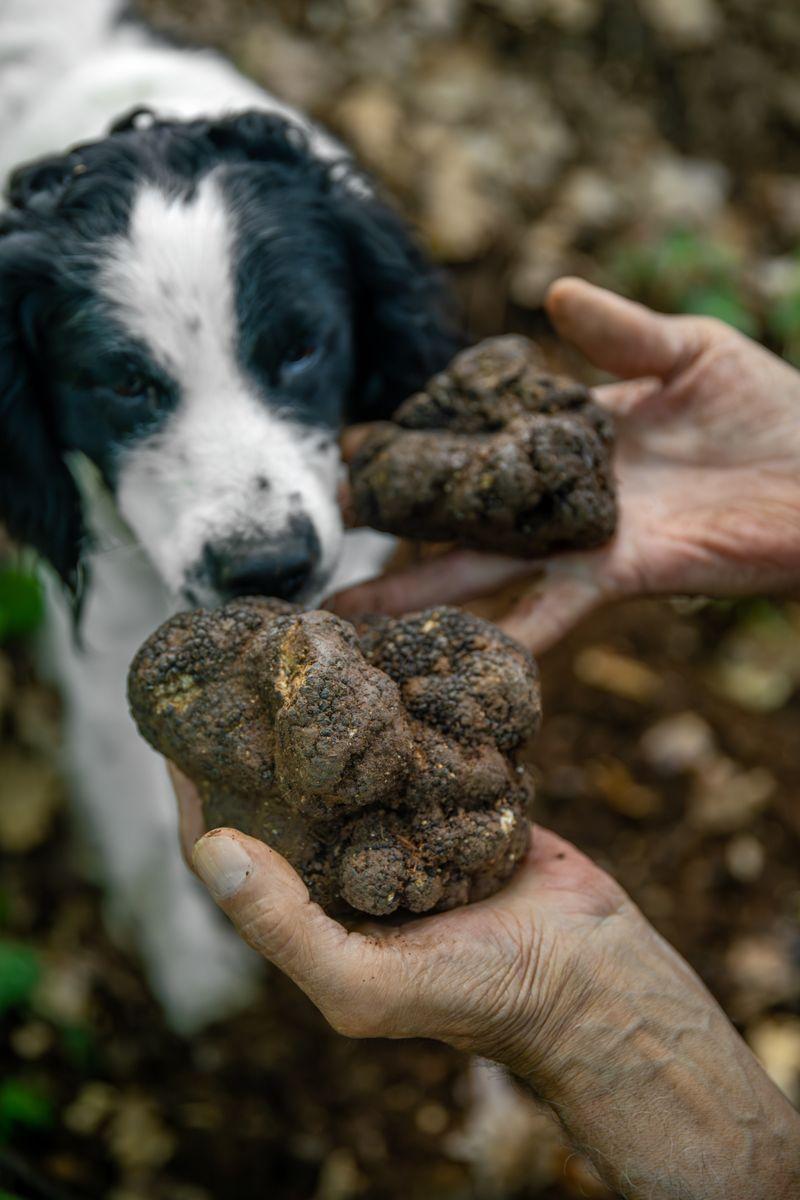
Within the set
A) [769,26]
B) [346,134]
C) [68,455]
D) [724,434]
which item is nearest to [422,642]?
[724,434]

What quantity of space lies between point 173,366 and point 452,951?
1.23 meters

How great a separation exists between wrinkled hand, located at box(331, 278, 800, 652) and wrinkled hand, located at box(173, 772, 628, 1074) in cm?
57

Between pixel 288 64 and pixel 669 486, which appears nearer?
pixel 669 486

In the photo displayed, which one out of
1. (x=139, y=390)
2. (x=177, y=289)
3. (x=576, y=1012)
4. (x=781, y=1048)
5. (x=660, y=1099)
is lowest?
(x=781, y=1048)

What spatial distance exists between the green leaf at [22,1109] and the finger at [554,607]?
1.64 metres

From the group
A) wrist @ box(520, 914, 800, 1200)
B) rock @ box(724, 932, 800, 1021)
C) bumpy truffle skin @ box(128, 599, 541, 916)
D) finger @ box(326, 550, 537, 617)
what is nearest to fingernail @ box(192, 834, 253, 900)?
bumpy truffle skin @ box(128, 599, 541, 916)

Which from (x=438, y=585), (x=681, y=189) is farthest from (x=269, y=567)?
(x=681, y=189)

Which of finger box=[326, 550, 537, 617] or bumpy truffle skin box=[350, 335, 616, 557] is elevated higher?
bumpy truffle skin box=[350, 335, 616, 557]

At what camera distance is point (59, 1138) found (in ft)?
8.40

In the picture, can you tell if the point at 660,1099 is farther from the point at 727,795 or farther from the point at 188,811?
the point at 727,795

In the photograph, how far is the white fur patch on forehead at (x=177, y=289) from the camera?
1970 mm

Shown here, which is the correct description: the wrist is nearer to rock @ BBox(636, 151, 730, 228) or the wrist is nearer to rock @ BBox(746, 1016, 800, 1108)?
rock @ BBox(746, 1016, 800, 1108)

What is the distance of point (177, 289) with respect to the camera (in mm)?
1971

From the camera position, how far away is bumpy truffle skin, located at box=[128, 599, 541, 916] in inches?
54.8
